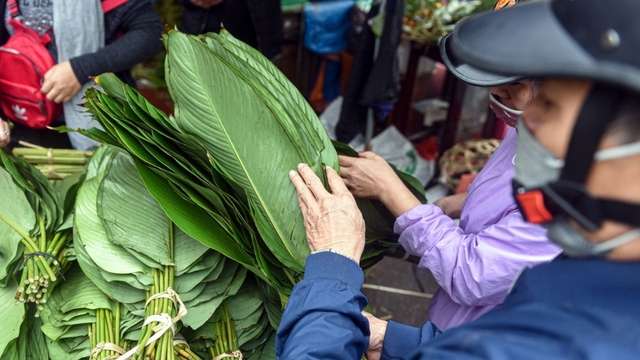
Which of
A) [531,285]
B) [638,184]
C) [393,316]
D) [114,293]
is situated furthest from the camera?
[393,316]

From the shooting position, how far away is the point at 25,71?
71.7 inches

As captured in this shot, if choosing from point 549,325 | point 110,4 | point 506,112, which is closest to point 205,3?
point 110,4

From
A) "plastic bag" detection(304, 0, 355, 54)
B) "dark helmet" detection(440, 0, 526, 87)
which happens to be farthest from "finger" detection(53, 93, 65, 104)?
"plastic bag" detection(304, 0, 355, 54)

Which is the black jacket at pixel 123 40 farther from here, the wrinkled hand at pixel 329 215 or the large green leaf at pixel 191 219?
the wrinkled hand at pixel 329 215

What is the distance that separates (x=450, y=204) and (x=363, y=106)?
1.73m

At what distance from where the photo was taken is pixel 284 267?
4.06 feet

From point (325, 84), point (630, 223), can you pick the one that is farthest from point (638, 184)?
point (325, 84)

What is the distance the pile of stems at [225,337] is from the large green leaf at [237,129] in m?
0.23

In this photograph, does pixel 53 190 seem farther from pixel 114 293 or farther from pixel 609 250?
pixel 609 250

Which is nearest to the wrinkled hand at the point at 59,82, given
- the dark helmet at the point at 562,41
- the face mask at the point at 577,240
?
the dark helmet at the point at 562,41

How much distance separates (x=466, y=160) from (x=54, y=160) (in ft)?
7.48

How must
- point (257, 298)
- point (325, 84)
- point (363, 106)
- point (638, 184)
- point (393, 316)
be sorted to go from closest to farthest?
point (638, 184) < point (257, 298) < point (393, 316) < point (363, 106) < point (325, 84)

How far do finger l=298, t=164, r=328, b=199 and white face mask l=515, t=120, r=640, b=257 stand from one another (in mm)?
467

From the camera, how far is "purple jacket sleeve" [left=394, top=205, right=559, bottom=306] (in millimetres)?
1127
